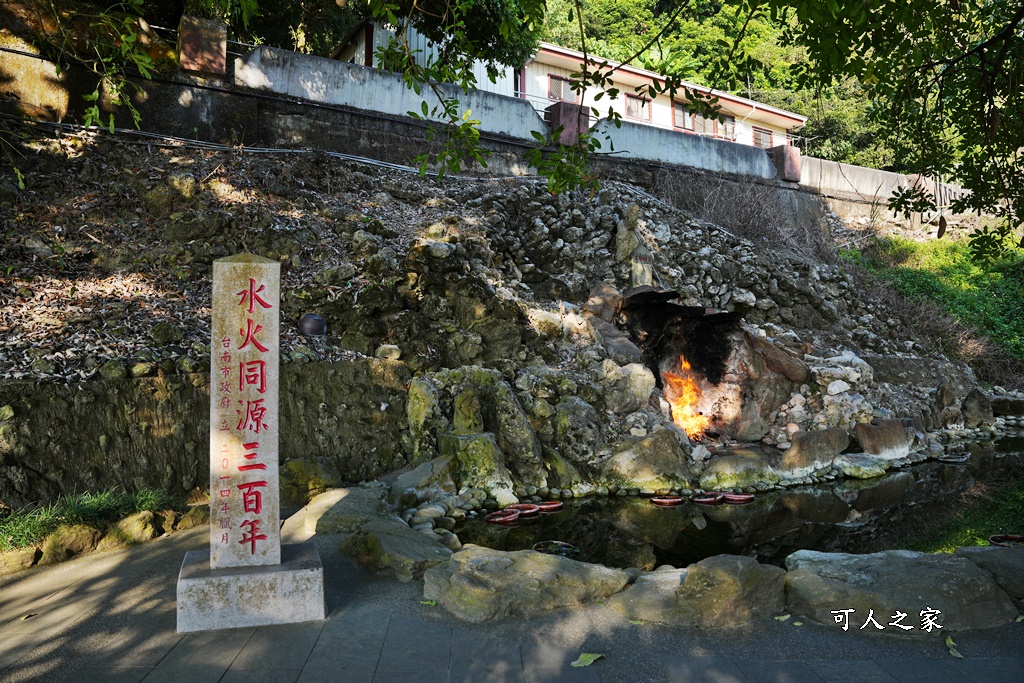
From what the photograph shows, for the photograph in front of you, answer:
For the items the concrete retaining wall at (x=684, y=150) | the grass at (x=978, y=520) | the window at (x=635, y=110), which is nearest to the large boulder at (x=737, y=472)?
the grass at (x=978, y=520)

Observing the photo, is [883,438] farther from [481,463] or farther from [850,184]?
[850,184]

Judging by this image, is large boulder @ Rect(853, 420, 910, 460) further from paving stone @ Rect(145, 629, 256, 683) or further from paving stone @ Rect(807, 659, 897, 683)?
paving stone @ Rect(145, 629, 256, 683)

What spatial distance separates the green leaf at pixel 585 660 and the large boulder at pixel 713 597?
0.64 m

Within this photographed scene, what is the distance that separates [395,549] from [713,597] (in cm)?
241

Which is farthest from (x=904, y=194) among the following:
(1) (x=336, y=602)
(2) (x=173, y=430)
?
(2) (x=173, y=430)

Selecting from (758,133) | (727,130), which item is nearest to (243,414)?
(727,130)

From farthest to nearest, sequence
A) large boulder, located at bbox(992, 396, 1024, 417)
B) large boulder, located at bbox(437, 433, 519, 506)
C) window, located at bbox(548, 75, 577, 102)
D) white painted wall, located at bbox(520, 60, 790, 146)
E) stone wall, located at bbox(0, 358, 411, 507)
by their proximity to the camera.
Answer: window, located at bbox(548, 75, 577, 102)
white painted wall, located at bbox(520, 60, 790, 146)
large boulder, located at bbox(992, 396, 1024, 417)
large boulder, located at bbox(437, 433, 519, 506)
stone wall, located at bbox(0, 358, 411, 507)

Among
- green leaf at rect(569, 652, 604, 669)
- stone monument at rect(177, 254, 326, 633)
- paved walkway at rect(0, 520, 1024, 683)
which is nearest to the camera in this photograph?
paved walkway at rect(0, 520, 1024, 683)

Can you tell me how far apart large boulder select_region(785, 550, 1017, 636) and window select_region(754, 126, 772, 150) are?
22.2 metres

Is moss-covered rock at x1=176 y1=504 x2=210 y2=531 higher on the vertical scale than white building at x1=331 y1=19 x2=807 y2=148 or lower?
lower

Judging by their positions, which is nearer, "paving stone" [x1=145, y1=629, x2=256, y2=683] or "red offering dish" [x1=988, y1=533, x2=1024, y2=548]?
"paving stone" [x1=145, y1=629, x2=256, y2=683]

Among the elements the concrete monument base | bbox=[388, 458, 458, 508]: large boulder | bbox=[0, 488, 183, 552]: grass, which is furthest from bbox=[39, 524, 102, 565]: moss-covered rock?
bbox=[388, 458, 458, 508]: large boulder

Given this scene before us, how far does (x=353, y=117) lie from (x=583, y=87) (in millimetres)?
8881

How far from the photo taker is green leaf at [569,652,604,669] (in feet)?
12.9
